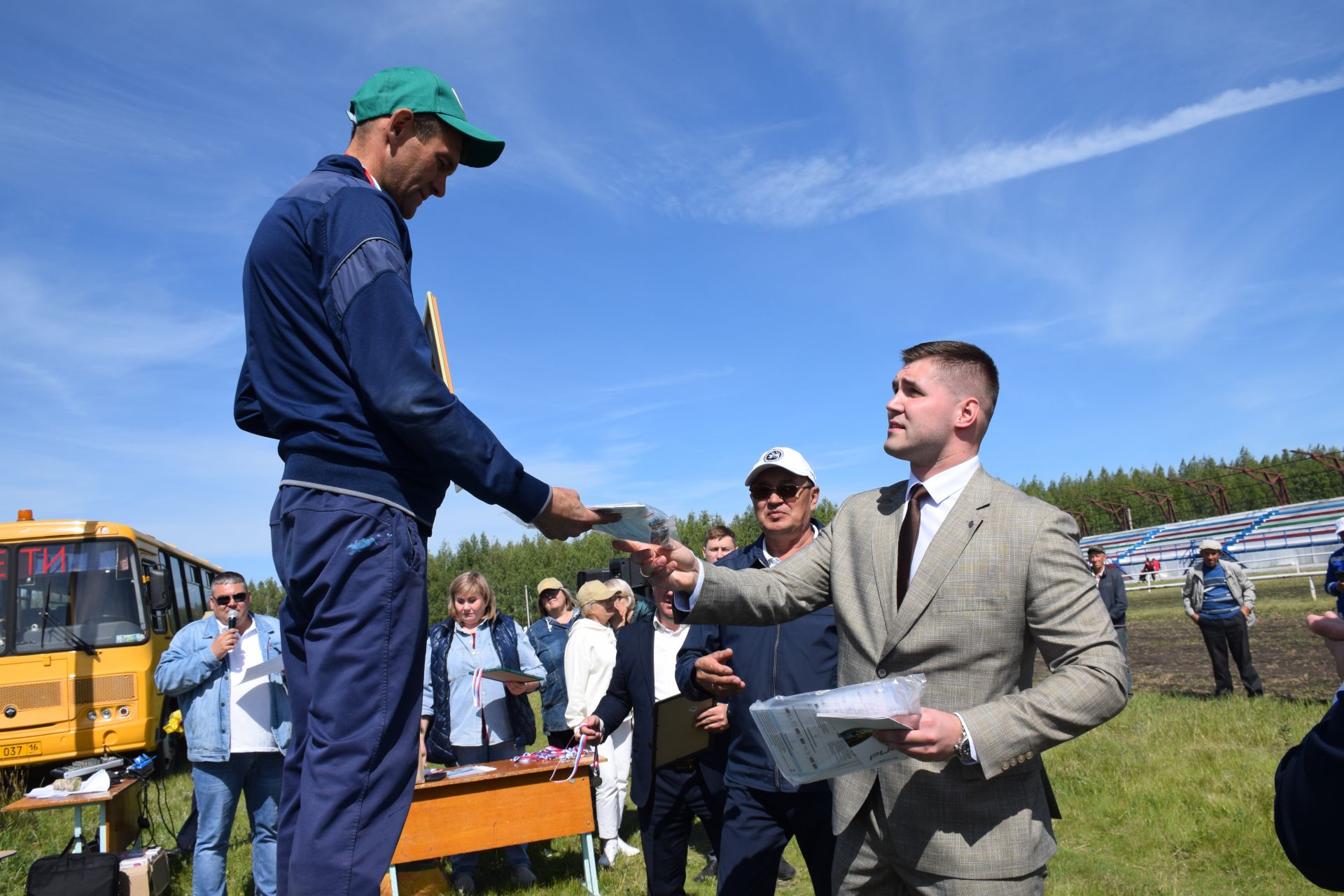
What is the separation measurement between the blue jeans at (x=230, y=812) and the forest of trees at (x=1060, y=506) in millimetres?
36988

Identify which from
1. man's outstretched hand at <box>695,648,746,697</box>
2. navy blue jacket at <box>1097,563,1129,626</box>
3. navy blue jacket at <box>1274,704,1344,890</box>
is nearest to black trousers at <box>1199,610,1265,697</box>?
navy blue jacket at <box>1097,563,1129,626</box>

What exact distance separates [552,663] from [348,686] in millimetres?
8256

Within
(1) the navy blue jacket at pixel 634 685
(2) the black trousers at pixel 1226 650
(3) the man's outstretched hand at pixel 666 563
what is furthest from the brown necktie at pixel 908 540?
(2) the black trousers at pixel 1226 650

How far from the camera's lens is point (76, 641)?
478 inches

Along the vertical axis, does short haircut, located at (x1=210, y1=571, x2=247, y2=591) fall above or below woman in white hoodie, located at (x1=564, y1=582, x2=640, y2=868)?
above

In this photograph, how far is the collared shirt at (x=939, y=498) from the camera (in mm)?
2764

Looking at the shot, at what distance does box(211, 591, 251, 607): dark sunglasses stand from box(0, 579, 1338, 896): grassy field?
2366 millimetres

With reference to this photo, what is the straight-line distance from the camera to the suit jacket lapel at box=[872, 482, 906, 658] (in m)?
2.69

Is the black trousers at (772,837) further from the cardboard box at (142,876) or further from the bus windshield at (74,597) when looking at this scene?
the bus windshield at (74,597)

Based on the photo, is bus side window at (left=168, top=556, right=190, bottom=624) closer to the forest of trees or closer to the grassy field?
the grassy field

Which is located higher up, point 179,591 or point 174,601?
point 179,591

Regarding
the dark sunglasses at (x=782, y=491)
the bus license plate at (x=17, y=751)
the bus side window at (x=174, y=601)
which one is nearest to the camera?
the dark sunglasses at (x=782, y=491)

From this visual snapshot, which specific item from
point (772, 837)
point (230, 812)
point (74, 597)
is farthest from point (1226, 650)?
point (74, 597)

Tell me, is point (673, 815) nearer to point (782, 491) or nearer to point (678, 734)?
point (678, 734)
